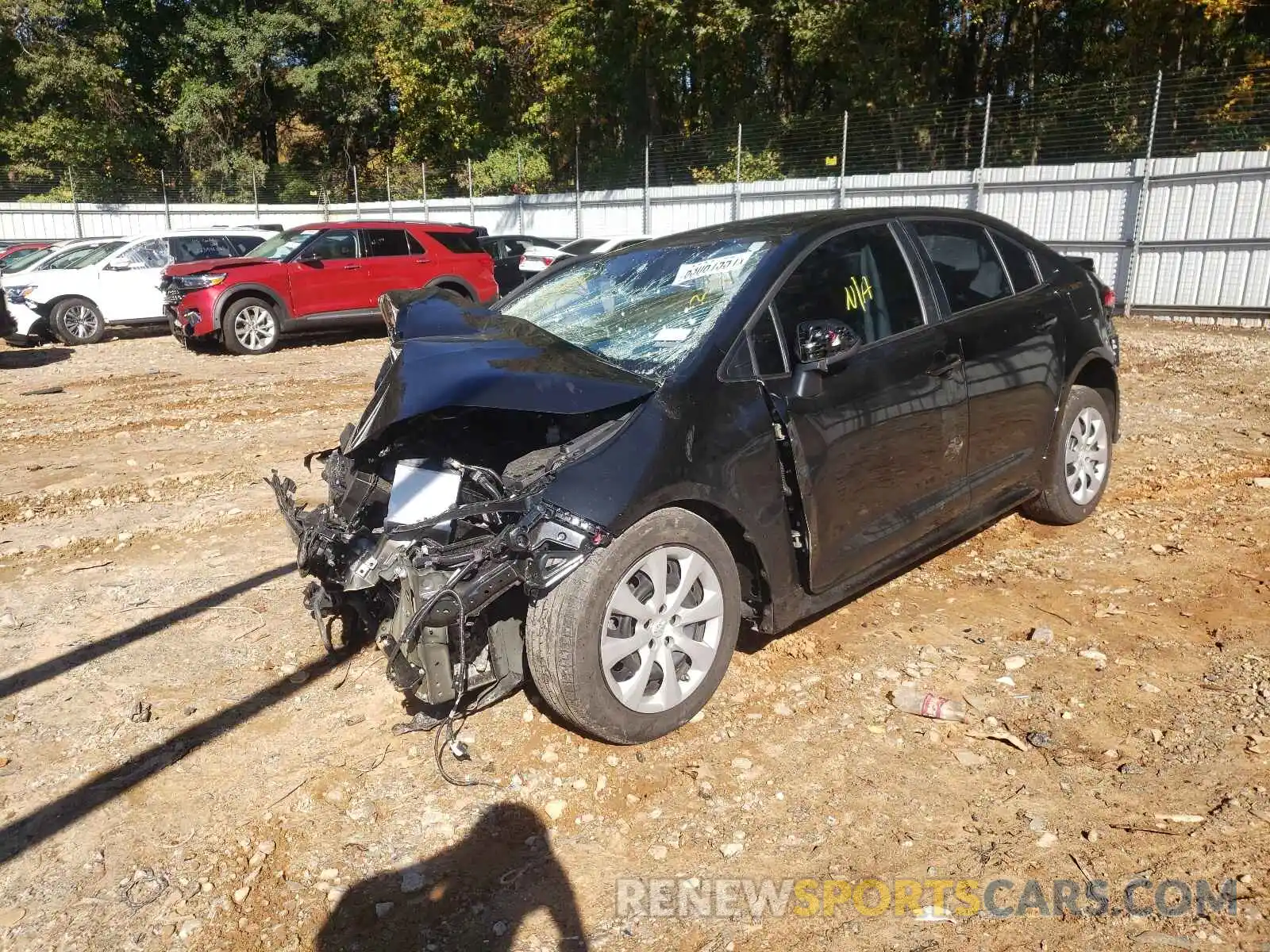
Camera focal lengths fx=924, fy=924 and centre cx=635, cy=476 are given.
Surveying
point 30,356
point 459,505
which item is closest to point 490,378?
point 459,505

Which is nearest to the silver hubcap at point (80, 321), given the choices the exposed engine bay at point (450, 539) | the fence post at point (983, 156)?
the exposed engine bay at point (450, 539)

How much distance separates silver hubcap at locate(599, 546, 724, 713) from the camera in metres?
2.93

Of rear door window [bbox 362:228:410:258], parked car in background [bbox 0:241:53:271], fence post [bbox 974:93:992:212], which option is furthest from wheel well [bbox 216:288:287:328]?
fence post [bbox 974:93:992:212]

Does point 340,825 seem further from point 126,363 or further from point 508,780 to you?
point 126,363

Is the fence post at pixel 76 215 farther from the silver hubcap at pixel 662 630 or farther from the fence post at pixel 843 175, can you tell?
the silver hubcap at pixel 662 630

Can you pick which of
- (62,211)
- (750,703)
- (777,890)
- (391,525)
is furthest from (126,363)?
(62,211)

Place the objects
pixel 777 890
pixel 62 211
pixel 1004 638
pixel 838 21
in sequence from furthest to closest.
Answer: pixel 62 211
pixel 838 21
pixel 1004 638
pixel 777 890

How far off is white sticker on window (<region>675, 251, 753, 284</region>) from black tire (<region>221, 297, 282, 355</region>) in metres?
9.77

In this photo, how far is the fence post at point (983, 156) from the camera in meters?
15.5

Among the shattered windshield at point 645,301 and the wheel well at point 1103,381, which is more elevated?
the shattered windshield at point 645,301

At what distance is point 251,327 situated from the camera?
480 inches

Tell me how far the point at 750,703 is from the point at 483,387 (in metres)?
1.49

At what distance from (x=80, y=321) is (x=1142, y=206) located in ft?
52.5

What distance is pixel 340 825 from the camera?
9.11 ft
